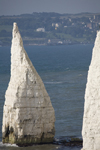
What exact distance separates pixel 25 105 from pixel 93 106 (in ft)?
24.9

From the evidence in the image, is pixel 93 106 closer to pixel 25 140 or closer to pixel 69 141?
pixel 25 140

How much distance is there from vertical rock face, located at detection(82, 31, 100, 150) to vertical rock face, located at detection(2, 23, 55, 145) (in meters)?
6.88

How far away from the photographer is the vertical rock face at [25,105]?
2919 cm

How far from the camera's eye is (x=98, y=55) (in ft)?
73.5

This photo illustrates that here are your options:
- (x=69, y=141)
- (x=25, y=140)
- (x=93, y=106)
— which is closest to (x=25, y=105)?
(x=25, y=140)

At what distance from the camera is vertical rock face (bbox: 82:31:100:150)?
73.5 ft

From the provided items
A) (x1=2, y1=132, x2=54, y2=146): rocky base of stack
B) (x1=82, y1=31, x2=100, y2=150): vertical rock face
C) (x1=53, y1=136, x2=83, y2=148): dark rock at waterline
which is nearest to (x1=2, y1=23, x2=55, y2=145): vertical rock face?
(x1=2, y1=132, x2=54, y2=146): rocky base of stack

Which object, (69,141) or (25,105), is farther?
(69,141)

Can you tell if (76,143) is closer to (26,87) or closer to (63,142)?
(63,142)

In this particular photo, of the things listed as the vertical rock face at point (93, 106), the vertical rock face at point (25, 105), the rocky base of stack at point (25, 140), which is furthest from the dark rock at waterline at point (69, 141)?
the vertical rock face at point (93, 106)

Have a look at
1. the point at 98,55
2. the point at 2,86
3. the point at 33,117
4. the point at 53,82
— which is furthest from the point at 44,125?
the point at 53,82

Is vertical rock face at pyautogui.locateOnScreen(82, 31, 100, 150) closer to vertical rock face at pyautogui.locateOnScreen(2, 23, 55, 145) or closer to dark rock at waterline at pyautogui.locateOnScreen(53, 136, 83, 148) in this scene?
vertical rock face at pyautogui.locateOnScreen(2, 23, 55, 145)

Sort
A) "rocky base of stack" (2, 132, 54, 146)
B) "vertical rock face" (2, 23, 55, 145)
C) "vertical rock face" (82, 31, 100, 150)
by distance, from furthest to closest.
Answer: "rocky base of stack" (2, 132, 54, 146) < "vertical rock face" (2, 23, 55, 145) < "vertical rock face" (82, 31, 100, 150)

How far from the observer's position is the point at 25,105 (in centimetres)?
2917
